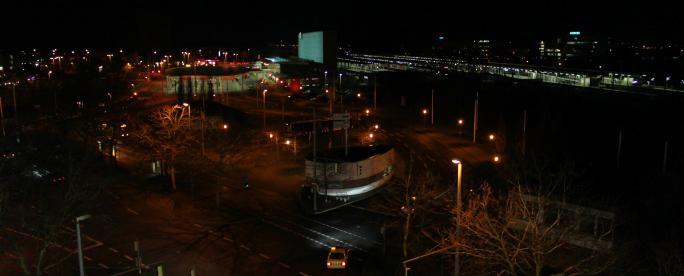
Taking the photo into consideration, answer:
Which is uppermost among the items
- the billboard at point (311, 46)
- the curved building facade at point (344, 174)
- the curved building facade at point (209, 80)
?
the billboard at point (311, 46)

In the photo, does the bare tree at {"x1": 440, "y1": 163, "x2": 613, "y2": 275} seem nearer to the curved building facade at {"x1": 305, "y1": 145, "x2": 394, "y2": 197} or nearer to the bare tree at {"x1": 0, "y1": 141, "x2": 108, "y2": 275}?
the curved building facade at {"x1": 305, "y1": 145, "x2": 394, "y2": 197}

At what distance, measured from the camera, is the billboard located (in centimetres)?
9869

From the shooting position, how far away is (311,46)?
103438 mm

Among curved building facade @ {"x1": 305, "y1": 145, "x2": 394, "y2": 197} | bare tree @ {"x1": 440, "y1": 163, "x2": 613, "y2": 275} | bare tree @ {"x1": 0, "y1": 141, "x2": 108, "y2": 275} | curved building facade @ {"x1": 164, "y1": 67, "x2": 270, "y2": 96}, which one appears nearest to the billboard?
curved building facade @ {"x1": 164, "y1": 67, "x2": 270, "y2": 96}

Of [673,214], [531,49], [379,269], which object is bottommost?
[379,269]

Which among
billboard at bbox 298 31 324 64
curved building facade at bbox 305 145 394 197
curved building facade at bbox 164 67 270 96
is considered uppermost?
billboard at bbox 298 31 324 64

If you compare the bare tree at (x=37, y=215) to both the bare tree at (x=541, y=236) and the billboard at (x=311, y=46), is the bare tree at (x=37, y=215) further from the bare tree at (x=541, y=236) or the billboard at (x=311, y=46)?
the billboard at (x=311, y=46)

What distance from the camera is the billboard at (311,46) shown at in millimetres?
98688

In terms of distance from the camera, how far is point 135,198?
23344 mm

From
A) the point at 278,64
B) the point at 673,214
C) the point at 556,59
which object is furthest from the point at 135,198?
the point at 556,59

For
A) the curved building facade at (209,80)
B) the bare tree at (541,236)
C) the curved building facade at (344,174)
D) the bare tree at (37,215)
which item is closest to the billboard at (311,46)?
the curved building facade at (209,80)

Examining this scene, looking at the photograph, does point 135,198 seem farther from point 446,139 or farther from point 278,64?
point 278,64

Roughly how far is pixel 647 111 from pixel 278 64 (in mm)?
55567

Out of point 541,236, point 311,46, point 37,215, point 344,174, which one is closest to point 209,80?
point 311,46
